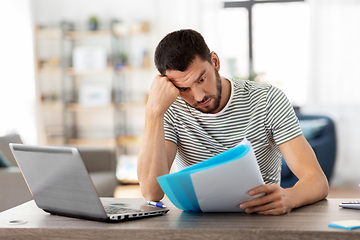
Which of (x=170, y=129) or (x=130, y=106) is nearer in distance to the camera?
(x=170, y=129)

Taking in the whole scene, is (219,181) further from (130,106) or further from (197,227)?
(130,106)

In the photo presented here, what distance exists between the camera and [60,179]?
0.96 m

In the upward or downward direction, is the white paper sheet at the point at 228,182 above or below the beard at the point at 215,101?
below

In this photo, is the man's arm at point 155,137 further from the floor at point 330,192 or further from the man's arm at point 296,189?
the floor at point 330,192

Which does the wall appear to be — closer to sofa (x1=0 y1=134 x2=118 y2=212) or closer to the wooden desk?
sofa (x1=0 y1=134 x2=118 y2=212)

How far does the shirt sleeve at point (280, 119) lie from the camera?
133cm

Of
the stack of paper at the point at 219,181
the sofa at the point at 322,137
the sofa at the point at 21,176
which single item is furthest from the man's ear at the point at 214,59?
the sofa at the point at 322,137

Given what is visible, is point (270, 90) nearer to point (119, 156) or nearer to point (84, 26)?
point (119, 156)

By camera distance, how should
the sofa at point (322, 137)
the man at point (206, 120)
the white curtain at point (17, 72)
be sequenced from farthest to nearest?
1. the white curtain at point (17, 72)
2. the sofa at point (322, 137)
3. the man at point (206, 120)

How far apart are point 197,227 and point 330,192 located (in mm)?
3407

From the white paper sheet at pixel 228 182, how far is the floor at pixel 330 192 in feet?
10.00

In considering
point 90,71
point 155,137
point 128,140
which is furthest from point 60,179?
point 90,71

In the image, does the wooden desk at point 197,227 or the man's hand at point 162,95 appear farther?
the man's hand at point 162,95

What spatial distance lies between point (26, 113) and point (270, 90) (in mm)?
3610
